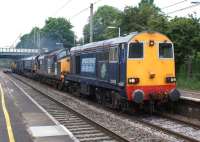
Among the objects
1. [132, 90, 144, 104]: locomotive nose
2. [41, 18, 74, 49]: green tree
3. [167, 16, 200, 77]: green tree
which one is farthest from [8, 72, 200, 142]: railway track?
[41, 18, 74, 49]: green tree

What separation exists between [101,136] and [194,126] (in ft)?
11.2

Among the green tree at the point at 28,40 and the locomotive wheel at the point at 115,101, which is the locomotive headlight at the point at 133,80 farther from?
the green tree at the point at 28,40

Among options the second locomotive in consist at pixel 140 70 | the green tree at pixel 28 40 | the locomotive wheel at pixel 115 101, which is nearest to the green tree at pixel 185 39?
the locomotive wheel at pixel 115 101

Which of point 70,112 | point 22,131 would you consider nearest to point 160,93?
point 70,112

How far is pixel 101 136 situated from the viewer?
514 inches

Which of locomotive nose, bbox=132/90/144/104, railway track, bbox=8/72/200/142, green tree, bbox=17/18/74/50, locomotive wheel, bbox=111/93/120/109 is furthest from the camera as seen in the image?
green tree, bbox=17/18/74/50

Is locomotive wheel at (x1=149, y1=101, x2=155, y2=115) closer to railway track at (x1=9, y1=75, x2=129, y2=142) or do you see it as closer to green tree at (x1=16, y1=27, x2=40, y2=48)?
railway track at (x1=9, y1=75, x2=129, y2=142)

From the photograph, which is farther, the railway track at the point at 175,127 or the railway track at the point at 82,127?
Answer: the railway track at the point at 175,127

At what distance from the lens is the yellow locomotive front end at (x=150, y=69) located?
666 inches

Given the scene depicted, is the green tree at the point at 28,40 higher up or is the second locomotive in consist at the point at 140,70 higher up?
the green tree at the point at 28,40

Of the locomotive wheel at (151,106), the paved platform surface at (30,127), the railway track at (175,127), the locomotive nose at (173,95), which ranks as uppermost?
the locomotive nose at (173,95)

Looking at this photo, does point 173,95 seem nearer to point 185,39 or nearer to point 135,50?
point 135,50

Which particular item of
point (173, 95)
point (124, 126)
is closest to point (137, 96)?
point (173, 95)

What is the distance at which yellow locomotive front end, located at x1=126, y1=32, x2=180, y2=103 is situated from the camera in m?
16.9
